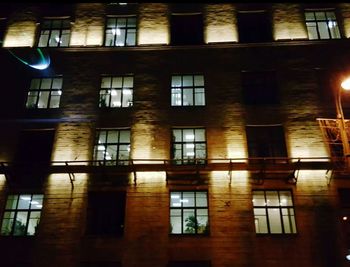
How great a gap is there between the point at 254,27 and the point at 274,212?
464 inches

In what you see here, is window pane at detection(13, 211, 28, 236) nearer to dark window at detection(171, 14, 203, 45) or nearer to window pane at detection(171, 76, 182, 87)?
window pane at detection(171, 76, 182, 87)

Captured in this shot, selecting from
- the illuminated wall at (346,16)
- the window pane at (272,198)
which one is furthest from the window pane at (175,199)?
the illuminated wall at (346,16)

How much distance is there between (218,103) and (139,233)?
26.2ft

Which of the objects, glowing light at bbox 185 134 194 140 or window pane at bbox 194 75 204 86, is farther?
window pane at bbox 194 75 204 86

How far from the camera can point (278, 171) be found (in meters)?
15.5

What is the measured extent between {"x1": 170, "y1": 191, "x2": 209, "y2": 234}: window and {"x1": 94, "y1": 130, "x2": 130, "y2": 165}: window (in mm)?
3340

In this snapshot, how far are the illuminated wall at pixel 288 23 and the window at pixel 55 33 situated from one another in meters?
13.2

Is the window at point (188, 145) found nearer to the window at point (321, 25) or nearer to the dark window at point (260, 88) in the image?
the dark window at point (260, 88)

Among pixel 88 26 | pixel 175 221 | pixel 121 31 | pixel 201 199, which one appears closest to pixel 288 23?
pixel 121 31

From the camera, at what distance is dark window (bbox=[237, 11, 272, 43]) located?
20203 millimetres

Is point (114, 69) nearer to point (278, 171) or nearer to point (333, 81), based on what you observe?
point (278, 171)

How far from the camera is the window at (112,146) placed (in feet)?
55.4

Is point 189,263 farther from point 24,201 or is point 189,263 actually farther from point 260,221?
point 24,201

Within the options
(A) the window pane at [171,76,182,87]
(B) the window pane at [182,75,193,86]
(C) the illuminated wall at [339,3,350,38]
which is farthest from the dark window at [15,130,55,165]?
(C) the illuminated wall at [339,3,350,38]
